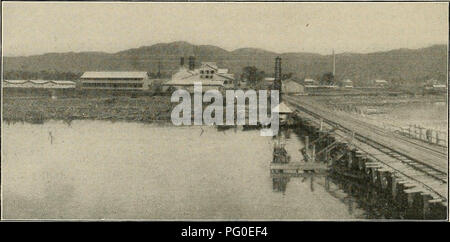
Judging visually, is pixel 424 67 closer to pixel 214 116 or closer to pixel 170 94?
pixel 214 116

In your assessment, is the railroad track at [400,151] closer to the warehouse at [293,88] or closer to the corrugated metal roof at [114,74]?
the corrugated metal roof at [114,74]

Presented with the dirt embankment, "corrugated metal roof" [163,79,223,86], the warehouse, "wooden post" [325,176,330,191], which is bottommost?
"wooden post" [325,176,330,191]

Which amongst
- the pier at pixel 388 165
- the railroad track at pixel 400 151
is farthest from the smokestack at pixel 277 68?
the railroad track at pixel 400 151

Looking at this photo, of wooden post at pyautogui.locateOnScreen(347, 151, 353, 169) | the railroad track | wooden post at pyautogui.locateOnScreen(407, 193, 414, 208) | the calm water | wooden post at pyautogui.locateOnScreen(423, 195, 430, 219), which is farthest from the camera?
wooden post at pyautogui.locateOnScreen(347, 151, 353, 169)

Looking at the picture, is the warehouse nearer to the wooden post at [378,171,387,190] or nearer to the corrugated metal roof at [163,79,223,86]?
the corrugated metal roof at [163,79,223,86]

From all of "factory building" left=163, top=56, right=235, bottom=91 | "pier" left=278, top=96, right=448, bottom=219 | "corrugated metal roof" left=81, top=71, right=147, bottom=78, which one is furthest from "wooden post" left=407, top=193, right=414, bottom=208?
"factory building" left=163, top=56, right=235, bottom=91

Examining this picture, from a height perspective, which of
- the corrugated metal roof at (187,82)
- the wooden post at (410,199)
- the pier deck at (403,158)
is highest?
the corrugated metal roof at (187,82)
